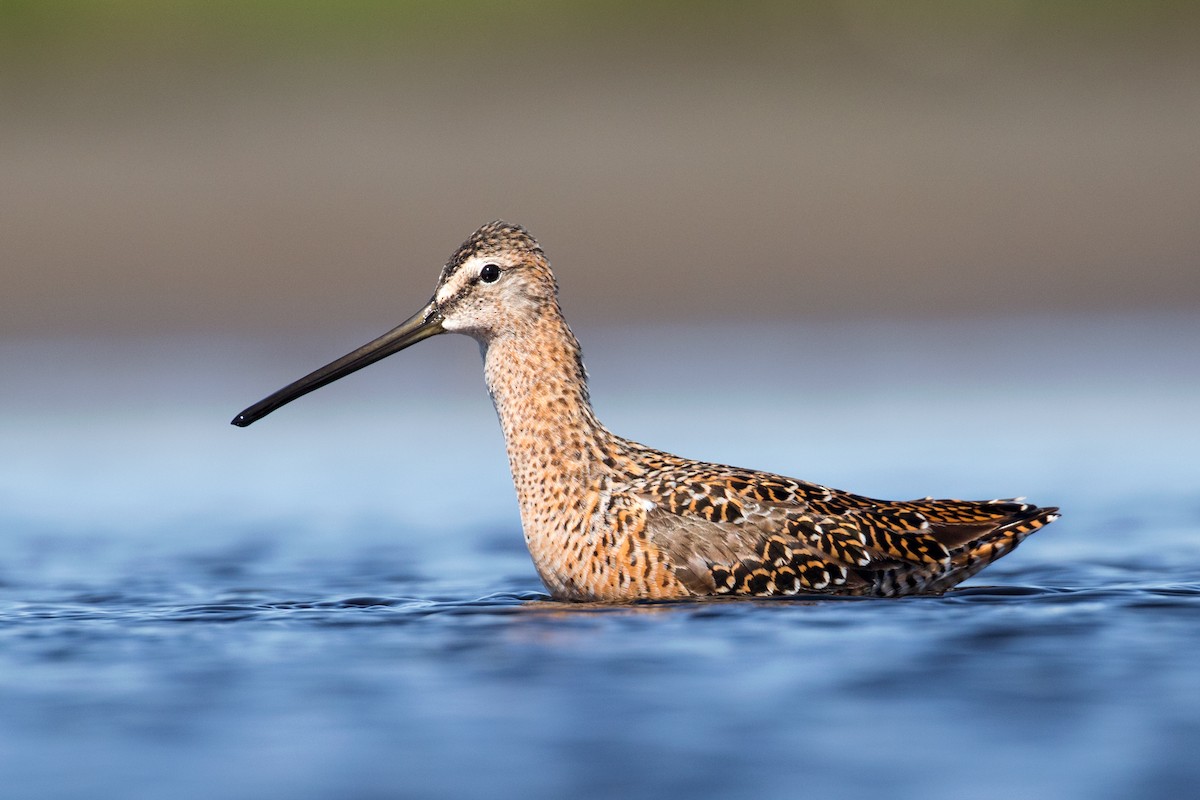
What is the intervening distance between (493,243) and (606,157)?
39.3ft

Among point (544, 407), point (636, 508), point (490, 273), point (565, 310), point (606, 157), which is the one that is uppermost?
point (606, 157)

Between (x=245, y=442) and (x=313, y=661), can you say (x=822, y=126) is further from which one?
(x=313, y=661)

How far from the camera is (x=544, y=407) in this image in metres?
7.19

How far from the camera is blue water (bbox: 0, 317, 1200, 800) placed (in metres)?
4.88

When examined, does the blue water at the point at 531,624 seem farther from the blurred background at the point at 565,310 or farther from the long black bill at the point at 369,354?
the long black bill at the point at 369,354

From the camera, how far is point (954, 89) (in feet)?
66.8

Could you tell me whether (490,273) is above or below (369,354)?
above

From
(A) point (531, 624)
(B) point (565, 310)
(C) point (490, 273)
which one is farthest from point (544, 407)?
(B) point (565, 310)

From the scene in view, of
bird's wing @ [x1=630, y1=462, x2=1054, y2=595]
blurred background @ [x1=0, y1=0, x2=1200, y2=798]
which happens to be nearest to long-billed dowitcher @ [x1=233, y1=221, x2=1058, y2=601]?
bird's wing @ [x1=630, y1=462, x2=1054, y2=595]

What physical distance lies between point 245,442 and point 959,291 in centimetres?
693

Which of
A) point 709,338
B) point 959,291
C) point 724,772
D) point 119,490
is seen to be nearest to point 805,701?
point 724,772

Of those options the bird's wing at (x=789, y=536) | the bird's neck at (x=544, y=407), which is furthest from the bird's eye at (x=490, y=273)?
the bird's wing at (x=789, y=536)

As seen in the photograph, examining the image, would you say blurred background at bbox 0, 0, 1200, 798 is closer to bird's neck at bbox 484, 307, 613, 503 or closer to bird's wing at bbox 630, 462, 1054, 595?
bird's wing at bbox 630, 462, 1054, 595

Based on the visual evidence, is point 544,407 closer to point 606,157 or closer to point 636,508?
point 636,508
